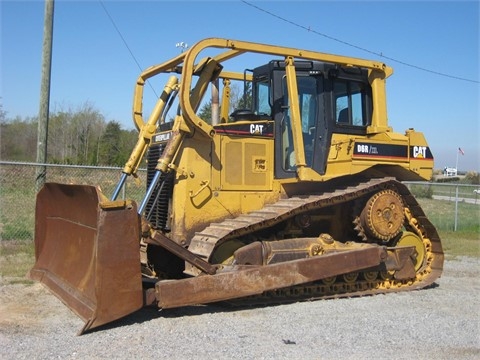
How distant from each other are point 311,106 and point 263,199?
151 centimetres

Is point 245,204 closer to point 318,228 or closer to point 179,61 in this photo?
point 318,228

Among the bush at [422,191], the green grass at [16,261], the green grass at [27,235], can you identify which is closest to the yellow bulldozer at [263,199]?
the green grass at [16,261]

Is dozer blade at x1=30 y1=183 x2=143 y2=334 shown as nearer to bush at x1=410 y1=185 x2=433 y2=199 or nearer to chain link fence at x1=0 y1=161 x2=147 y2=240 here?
chain link fence at x1=0 y1=161 x2=147 y2=240

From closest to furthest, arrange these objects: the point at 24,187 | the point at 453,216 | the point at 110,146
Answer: the point at 24,187 < the point at 453,216 < the point at 110,146

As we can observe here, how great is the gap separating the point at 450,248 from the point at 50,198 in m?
9.72

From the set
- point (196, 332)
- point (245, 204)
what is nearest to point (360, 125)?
point (245, 204)

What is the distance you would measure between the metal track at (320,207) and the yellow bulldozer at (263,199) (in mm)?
18

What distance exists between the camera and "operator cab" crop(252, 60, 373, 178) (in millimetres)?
7426

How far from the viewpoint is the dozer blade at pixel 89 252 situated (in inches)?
210

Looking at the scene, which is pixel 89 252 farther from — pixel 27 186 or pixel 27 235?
pixel 27 186

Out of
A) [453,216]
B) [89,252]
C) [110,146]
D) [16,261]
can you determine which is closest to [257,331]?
[89,252]

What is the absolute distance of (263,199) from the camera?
287 inches

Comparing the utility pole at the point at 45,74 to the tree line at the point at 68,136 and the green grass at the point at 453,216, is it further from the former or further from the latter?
the tree line at the point at 68,136

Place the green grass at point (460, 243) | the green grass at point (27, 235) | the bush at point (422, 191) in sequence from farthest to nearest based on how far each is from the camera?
1. the bush at point (422, 191)
2. the green grass at point (460, 243)
3. the green grass at point (27, 235)
